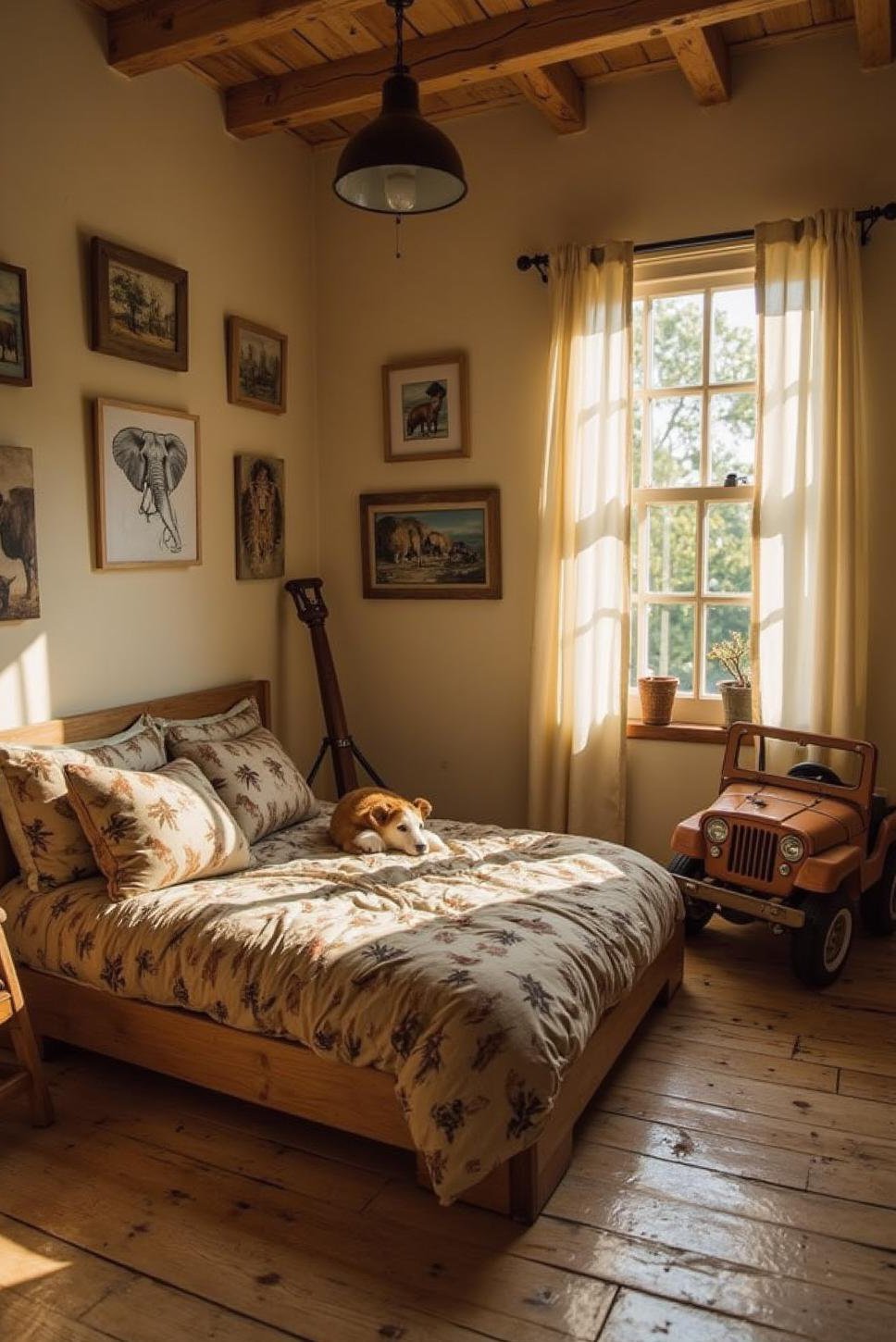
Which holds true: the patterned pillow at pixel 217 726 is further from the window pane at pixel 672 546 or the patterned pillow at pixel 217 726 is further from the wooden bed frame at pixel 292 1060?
the window pane at pixel 672 546

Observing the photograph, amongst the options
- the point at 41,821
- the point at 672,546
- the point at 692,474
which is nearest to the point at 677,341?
the point at 692,474

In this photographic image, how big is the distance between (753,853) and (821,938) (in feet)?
1.05

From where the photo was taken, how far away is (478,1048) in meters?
2.06

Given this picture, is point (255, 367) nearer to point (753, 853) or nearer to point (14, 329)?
point (14, 329)

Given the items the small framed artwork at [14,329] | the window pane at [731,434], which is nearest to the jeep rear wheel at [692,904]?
the window pane at [731,434]

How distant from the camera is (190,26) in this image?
10.2 feet

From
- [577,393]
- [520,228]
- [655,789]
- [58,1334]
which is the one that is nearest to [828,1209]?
[58,1334]

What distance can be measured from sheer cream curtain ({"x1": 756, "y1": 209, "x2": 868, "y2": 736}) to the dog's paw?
60.3 inches

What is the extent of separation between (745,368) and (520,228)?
1083 millimetres

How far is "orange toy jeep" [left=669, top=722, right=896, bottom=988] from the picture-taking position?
307cm

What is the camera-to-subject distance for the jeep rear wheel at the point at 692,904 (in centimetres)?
341

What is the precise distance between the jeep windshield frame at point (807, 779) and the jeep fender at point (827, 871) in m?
0.25

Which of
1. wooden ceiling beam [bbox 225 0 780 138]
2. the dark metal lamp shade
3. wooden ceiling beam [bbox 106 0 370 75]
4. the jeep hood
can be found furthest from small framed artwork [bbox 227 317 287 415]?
the jeep hood

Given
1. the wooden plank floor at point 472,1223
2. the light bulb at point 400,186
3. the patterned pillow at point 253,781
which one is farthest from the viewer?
the patterned pillow at point 253,781
